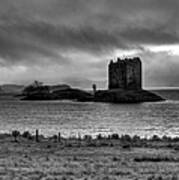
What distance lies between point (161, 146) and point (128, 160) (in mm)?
8238

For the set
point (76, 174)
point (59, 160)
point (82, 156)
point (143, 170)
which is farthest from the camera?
point (82, 156)

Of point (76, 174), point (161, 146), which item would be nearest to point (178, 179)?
point (76, 174)

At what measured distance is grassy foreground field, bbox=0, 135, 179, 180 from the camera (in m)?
17.9

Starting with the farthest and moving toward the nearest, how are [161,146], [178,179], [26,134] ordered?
[26,134], [161,146], [178,179]

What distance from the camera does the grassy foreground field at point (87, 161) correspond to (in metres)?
17.9

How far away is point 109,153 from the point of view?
25578 mm

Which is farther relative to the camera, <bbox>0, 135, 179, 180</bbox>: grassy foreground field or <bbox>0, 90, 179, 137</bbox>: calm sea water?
<bbox>0, 90, 179, 137</bbox>: calm sea water

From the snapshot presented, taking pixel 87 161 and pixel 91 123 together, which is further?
pixel 91 123

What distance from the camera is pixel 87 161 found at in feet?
72.2

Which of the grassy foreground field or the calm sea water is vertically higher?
the grassy foreground field

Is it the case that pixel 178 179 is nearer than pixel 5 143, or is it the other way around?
pixel 178 179

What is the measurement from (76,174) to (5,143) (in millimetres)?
14317

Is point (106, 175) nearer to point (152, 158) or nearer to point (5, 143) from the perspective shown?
point (152, 158)

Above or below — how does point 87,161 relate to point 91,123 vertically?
above
